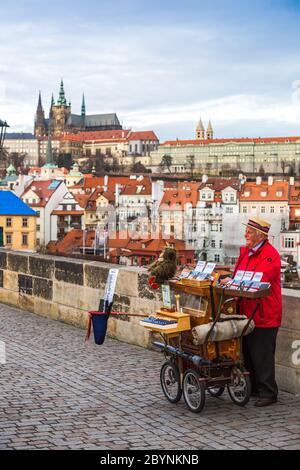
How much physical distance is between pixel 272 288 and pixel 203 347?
1.88 feet

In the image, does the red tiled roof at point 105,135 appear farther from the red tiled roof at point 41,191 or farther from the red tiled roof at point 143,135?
the red tiled roof at point 41,191

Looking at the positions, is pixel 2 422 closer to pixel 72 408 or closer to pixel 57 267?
pixel 72 408

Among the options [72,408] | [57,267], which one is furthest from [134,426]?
[57,267]

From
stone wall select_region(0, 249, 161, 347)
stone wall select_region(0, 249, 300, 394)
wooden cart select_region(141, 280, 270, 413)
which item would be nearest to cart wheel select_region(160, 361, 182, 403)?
wooden cart select_region(141, 280, 270, 413)

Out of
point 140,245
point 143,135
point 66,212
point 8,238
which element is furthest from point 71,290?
point 143,135

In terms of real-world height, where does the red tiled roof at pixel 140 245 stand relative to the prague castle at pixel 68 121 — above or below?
below

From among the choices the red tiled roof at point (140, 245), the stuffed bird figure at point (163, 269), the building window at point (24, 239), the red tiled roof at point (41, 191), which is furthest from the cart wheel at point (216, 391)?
the red tiled roof at point (41, 191)

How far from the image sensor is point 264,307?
16.9 ft

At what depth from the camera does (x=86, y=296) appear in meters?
8.88

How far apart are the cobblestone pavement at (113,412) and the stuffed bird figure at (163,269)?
2.63 feet

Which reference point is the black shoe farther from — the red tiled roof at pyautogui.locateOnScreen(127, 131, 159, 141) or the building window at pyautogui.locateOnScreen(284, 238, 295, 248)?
the red tiled roof at pyautogui.locateOnScreen(127, 131, 159, 141)

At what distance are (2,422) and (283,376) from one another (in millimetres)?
2076

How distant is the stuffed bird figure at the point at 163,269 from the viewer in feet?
18.3

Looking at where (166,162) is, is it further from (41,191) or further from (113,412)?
(113,412)
